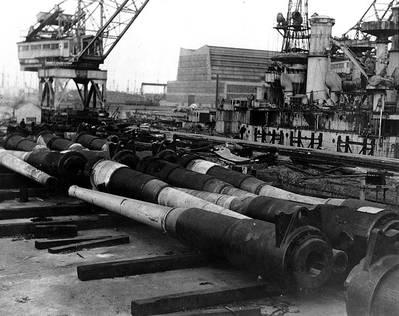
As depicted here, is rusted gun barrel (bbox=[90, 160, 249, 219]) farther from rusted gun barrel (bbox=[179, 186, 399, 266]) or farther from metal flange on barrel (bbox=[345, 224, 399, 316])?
metal flange on barrel (bbox=[345, 224, 399, 316])

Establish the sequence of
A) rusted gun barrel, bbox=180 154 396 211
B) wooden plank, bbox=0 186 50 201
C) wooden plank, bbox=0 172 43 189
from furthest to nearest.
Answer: wooden plank, bbox=0 172 43 189 → wooden plank, bbox=0 186 50 201 → rusted gun barrel, bbox=180 154 396 211

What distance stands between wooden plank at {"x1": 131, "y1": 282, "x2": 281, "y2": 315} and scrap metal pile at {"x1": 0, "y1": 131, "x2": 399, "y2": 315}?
22 cm

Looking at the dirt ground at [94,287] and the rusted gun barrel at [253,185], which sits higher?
the rusted gun barrel at [253,185]

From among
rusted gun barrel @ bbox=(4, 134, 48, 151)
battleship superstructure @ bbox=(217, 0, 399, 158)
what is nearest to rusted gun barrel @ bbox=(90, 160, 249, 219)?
rusted gun barrel @ bbox=(4, 134, 48, 151)

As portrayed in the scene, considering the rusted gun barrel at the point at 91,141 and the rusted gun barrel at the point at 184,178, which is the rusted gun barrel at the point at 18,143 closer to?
the rusted gun barrel at the point at 91,141

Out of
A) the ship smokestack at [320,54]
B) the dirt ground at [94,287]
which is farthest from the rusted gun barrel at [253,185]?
the ship smokestack at [320,54]

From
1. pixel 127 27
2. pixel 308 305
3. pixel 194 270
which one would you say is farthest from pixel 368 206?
pixel 127 27

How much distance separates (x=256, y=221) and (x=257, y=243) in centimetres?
55

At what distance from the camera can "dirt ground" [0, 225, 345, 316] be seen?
6.71 meters

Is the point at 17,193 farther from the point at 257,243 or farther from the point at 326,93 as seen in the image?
the point at 326,93

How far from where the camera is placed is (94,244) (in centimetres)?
945

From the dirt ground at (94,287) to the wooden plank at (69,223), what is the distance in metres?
0.79

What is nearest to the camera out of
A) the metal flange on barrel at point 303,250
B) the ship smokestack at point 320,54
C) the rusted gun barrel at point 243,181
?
the metal flange on barrel at point 303,250

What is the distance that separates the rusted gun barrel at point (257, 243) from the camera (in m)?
6.36
